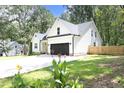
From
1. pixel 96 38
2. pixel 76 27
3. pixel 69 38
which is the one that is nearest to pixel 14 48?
pixel 69 38

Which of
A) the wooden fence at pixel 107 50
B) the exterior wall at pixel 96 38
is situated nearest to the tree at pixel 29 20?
the exterior wall at pixel 96 38

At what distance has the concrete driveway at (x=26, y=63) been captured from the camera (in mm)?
3117

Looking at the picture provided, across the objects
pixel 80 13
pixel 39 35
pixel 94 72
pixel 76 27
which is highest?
pixel 80 13

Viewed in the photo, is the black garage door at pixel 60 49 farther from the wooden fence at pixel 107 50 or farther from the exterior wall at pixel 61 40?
the wooden fence at pixel 107 50

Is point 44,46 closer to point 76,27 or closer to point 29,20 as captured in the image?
point 29,20

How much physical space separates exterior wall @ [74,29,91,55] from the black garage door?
0.15 m

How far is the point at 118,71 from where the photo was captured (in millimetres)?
3322

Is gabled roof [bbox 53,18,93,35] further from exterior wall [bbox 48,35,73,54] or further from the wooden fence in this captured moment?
the wooden fence

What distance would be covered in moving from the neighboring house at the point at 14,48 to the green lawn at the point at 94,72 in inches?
12.9

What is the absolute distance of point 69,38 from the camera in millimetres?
3375

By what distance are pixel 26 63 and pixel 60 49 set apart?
0.52 meters

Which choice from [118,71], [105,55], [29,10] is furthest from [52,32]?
[118,71]

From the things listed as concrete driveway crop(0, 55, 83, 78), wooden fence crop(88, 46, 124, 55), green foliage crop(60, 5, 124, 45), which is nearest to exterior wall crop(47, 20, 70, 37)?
green foliage crop(60, 5, 124, 45)
